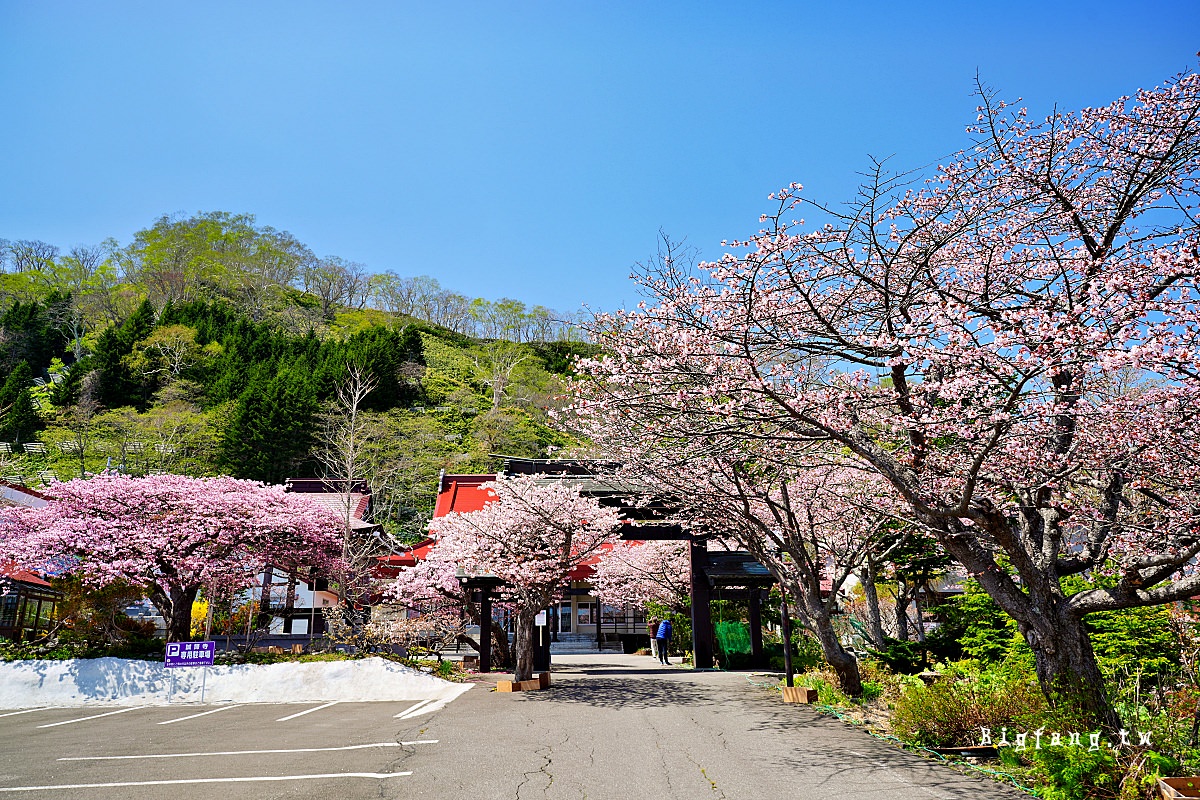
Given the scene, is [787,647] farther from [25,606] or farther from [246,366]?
[246,366]

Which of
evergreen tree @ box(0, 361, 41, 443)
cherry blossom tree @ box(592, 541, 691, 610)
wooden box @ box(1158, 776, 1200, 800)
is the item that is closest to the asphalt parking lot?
wooden box @ box(1158, 776, 1200, 800)

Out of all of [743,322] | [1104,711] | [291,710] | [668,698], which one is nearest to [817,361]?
[743,322]

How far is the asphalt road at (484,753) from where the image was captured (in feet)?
21.3

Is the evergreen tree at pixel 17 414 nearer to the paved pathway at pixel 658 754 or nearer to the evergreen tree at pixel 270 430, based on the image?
the evergreen tree at pixel 270 430

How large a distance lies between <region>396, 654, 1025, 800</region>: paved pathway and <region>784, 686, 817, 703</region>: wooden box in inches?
10.2

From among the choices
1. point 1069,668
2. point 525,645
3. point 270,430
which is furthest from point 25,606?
point 1069,668

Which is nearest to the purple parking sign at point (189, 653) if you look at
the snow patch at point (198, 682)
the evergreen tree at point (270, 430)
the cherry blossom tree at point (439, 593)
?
the snow patch at point (198, 682)

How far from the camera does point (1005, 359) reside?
6133mm

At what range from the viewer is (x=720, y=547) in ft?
65.1

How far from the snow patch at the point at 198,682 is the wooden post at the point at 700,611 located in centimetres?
670

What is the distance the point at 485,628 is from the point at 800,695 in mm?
7964

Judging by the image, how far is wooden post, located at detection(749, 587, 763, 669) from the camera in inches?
718

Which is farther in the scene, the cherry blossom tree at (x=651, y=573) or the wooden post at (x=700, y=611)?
the cherry blossom tree at (x=651, y=573)

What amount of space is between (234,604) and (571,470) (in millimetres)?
12156
